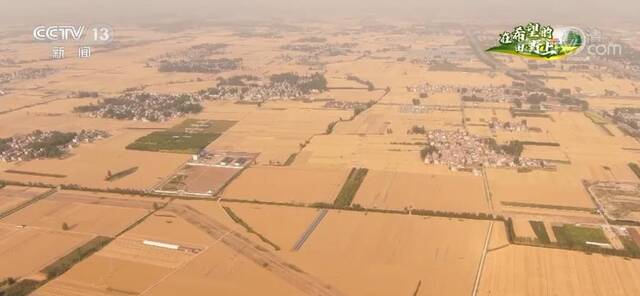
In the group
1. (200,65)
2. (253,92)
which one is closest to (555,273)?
(253,92)

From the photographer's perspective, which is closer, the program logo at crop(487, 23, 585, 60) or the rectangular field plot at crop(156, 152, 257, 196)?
the program logo at crop(487, 23, 585, 60)

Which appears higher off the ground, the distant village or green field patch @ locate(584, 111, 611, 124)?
green field patch @ locate(584, 111, 611, 124)

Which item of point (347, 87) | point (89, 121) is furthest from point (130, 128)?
point (347, 87)

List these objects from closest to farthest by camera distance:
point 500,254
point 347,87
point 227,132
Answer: point 500,254 → point 227,132 → point 347,87

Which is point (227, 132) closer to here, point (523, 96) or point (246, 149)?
point (246, 149)

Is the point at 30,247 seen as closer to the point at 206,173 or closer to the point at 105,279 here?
the point at 105,279

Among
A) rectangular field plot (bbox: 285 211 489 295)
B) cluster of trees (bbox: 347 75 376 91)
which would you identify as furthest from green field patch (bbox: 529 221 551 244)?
cluster of trees (bbox: 347 75 376 91)

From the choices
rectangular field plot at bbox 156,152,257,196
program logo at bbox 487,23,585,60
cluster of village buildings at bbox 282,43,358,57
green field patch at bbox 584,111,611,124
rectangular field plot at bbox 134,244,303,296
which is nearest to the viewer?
program logo at bbox 487,23,585,60

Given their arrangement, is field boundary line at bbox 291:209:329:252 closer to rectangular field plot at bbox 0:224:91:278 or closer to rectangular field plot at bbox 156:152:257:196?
rectangular field plot at bbox 156:152:257:196
